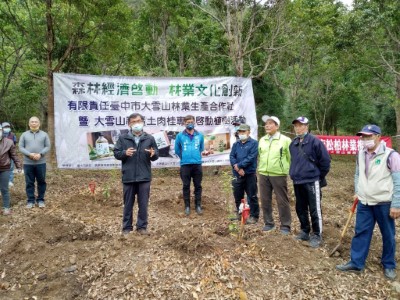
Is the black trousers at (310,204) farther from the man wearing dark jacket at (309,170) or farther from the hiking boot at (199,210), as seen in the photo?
the hiking boot at (199,210)

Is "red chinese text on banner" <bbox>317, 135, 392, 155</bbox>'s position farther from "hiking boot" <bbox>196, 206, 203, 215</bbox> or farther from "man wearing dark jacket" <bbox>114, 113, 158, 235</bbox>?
"man wearing dark jacket" <bbox>114, 113, 158, 235</bbox>

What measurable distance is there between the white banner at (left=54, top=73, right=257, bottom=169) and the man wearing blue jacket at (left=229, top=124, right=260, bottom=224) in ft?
9.39

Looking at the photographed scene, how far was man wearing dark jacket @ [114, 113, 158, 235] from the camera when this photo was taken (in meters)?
4.53

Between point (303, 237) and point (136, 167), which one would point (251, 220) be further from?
point (136, 167)

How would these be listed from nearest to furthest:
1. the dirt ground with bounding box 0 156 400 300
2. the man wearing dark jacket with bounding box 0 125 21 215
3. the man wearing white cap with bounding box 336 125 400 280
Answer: the dirt ground with bounding box 0 156 400 300 → the man wearing white cap with bounding box 336 125 400 280 → the man wearing dark jacket with bounding box 0 125 21 215

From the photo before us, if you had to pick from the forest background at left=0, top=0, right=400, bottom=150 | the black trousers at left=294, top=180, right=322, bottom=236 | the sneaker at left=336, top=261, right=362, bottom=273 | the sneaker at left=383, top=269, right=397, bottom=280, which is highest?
the forest background at left=0, top=0, right=400, bottom=150

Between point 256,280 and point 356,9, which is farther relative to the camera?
point 356,9

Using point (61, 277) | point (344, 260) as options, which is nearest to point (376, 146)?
point (344, 260)

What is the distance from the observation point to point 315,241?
4391 mm

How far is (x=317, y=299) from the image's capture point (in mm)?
3389

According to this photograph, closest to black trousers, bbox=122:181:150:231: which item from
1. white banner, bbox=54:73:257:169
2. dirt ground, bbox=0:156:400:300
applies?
dirt ground, bbox=0:156:400:300

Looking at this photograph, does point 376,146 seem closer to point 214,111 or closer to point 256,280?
point 256,280

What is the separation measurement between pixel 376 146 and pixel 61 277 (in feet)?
11.9

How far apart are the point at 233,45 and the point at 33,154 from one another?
19.5 feet
